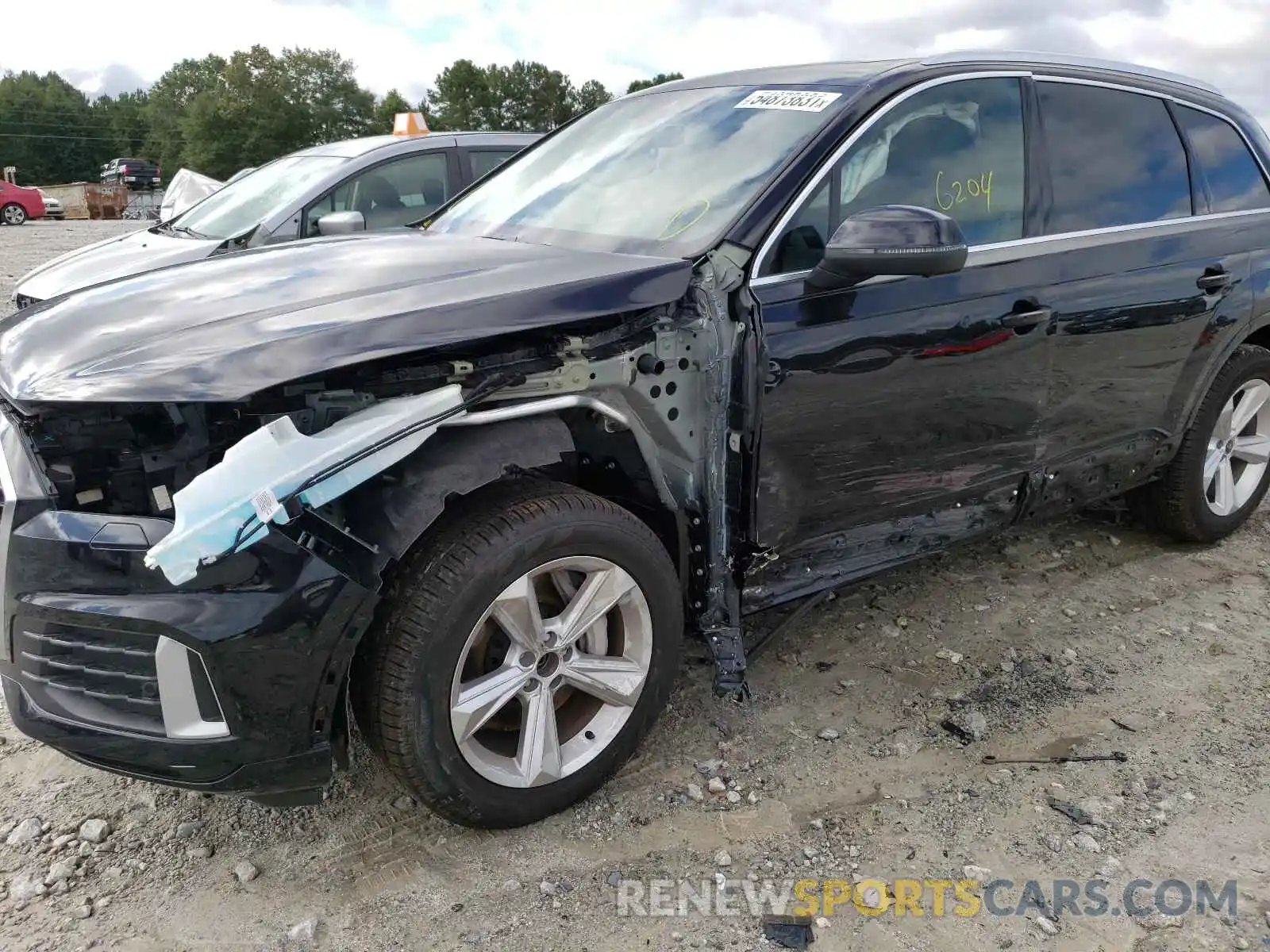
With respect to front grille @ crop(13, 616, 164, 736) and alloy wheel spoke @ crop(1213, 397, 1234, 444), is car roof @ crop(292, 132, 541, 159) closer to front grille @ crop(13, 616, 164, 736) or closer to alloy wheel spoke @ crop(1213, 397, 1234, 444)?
alloy wheel spoke @ crop(1213, 397, 1234, 444)

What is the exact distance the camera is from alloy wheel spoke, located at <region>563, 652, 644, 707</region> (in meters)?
2.41

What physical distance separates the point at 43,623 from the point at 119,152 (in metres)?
93.8

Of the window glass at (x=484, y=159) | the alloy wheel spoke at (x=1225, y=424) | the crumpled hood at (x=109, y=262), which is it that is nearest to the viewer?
the alloy wheel spoke at (x=1225, y=424)

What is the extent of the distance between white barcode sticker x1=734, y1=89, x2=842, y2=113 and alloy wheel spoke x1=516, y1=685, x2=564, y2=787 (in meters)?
1.84

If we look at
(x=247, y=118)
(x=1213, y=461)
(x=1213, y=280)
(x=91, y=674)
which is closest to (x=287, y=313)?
(x=91, y=674)

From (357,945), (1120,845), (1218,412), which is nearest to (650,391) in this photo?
(357,945)

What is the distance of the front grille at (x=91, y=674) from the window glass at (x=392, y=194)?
14.4 feet

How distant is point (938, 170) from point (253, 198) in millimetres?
5007

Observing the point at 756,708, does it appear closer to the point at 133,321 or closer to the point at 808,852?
the point at 808,852

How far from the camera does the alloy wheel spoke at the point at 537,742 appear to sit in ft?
7.70

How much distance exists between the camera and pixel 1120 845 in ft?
7.85

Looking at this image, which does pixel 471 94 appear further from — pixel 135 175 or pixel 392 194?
pixel 392 194

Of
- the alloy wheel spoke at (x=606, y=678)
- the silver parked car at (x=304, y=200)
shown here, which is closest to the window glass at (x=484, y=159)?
the silver parked car at (x=304, y=200)
